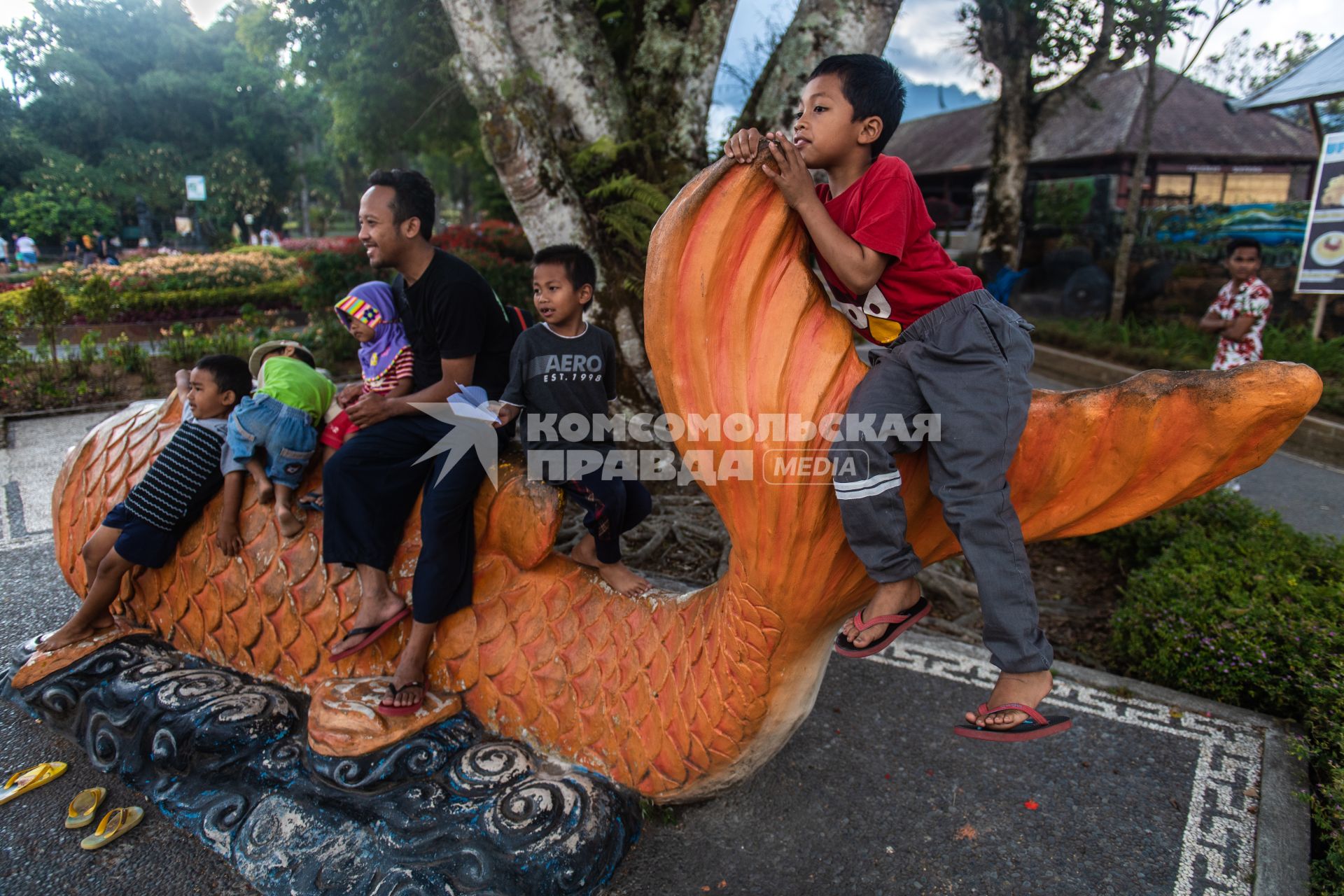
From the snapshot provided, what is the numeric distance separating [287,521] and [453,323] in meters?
0.76

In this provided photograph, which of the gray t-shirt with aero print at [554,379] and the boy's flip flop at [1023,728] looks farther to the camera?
the gray t-shirt with aero print at [554,379]

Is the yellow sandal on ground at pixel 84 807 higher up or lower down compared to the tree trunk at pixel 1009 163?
lower down

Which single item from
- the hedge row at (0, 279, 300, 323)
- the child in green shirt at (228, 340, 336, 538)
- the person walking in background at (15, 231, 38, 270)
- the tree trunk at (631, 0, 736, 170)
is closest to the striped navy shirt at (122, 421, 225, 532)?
the child in green shirt at (228, 340, 336, 538)

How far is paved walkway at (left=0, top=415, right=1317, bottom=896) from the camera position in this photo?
6.46ft

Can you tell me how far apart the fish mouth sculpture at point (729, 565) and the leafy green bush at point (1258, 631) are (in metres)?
1.35

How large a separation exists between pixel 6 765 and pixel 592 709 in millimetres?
1830

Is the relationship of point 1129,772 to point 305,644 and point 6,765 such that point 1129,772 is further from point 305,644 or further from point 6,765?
point 6,765

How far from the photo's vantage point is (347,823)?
1.98 m

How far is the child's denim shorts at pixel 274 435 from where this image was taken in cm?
230

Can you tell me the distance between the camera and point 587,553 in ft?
7.86

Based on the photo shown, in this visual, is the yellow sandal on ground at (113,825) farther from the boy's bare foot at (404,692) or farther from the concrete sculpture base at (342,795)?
the boy's bare foot at (404,692)

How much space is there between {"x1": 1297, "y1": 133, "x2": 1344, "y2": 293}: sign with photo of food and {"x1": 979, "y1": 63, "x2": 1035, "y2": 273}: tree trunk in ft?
11.7

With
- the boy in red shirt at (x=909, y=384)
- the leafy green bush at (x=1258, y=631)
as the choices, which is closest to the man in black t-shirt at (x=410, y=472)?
the boy in red shirt at (x=909, y=384)

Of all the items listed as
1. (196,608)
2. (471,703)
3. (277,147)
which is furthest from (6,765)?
(277,147)
